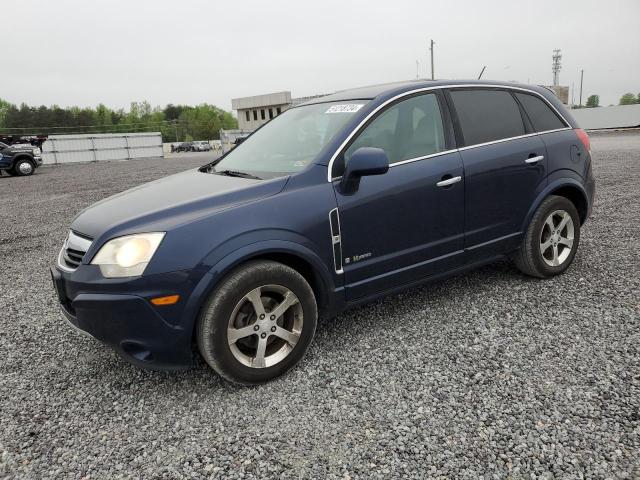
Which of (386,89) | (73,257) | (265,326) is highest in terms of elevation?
(386,89)

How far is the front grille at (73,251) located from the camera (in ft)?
9.04

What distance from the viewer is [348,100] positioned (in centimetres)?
351

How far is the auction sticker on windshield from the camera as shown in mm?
3299

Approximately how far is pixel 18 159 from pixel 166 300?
21.5 metres

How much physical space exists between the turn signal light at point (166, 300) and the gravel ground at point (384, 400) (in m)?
0.66

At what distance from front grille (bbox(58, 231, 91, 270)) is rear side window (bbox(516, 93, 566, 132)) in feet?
11.9

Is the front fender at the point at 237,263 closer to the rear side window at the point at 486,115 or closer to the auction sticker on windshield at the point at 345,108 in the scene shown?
the auction sticker on windshield at the point at 345,108

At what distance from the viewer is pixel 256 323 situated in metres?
2.75

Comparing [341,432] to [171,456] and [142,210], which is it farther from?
[142,210]

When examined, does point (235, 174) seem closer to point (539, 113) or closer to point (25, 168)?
point (539, 113)

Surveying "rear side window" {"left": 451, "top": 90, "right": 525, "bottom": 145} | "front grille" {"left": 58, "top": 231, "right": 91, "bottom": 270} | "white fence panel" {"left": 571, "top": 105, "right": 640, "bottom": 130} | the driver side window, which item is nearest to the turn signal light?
"front grille" {"left": 58, "top": 231, "right": 91, "bottom": 270}

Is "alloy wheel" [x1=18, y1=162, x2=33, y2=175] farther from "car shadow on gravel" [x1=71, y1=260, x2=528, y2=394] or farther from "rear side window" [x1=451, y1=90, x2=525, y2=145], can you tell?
"rear side window" [x1=451, y1=90, x2=525, y2=145]

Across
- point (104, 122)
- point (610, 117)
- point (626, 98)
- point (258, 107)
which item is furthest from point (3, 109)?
point (626, 98)

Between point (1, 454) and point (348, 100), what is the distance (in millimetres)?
3014
